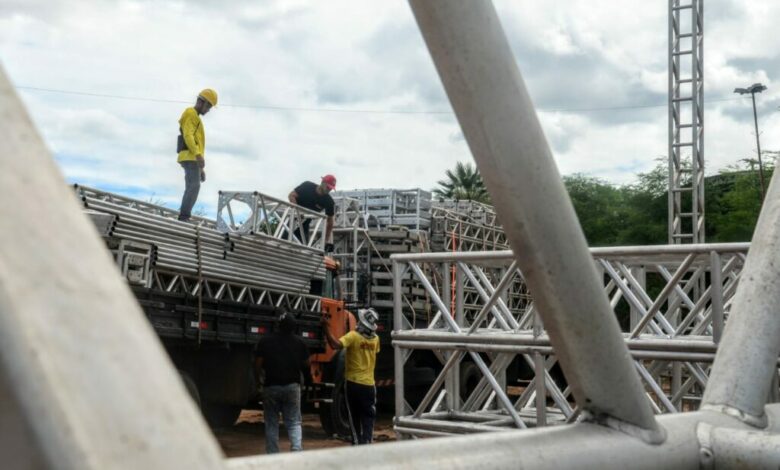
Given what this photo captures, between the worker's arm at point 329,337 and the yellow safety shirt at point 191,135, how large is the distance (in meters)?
3.67

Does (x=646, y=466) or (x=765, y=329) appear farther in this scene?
(x=765, y=329)

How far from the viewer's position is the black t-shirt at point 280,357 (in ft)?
39.7

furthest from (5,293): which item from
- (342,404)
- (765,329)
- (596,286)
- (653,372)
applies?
(342,404)

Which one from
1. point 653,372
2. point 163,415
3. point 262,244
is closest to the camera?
point 163,415

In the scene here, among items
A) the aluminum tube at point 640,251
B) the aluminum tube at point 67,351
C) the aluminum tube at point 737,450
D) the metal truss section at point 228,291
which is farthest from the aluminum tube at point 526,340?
the aluminum tube at point 67,351

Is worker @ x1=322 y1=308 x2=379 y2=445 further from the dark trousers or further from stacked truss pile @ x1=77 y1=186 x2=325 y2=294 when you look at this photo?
stacked truss pile @ x1=77 y1=186 x2=325 y2=294

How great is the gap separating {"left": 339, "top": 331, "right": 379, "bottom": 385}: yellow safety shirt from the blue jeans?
3.58 ft

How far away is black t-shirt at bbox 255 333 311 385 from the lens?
476 inches

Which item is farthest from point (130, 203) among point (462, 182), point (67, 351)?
point (462, 182)

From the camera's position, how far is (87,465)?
0.98 metres

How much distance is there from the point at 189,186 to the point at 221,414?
3.97m

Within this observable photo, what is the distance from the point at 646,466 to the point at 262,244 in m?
11.0

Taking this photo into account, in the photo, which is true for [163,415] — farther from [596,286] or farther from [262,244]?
[262,244]

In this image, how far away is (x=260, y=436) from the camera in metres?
15.8
